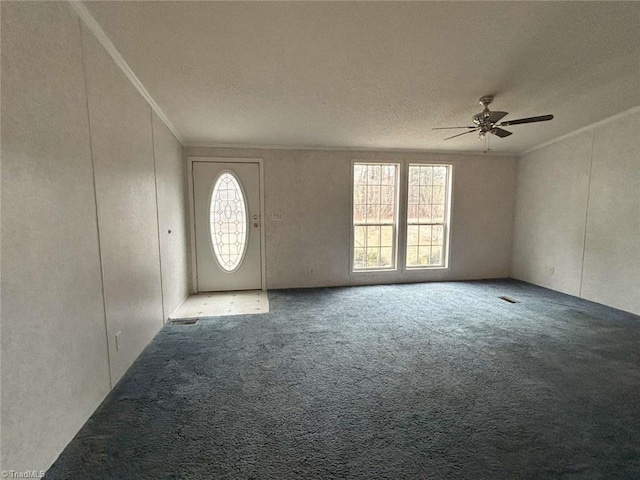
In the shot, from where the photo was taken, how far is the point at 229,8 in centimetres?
182

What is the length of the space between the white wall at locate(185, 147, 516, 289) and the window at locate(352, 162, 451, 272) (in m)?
0.15

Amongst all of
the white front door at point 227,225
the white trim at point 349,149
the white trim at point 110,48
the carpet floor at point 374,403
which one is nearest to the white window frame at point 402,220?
the white trim at point 349,149

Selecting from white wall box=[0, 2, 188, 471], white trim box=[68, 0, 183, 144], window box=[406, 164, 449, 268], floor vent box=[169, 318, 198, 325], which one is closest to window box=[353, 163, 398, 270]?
window box=[406, 164, 449, 268]

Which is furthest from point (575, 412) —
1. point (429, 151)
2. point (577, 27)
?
point (429, 151)

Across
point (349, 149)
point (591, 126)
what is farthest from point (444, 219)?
point (591, 126)

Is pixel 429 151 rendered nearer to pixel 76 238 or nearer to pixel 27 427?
pixel 76 238

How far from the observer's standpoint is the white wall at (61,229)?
1186 mm

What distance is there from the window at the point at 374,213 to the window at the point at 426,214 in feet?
1.02

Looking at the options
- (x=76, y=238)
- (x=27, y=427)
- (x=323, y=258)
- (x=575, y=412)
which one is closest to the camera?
(x=27, y=427)

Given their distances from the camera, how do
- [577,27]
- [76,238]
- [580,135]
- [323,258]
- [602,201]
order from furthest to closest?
[323,258] < [580,135] < [602,201] < [577,27] < [76,238]

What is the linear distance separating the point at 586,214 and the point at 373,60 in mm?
3904

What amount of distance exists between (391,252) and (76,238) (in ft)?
14.2

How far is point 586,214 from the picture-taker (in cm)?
405

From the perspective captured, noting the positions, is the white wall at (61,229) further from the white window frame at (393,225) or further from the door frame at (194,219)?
the white window frame at (393,225)
